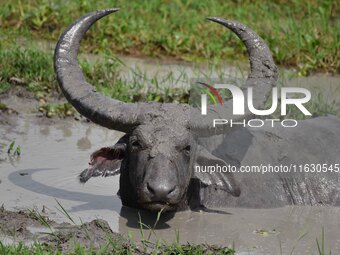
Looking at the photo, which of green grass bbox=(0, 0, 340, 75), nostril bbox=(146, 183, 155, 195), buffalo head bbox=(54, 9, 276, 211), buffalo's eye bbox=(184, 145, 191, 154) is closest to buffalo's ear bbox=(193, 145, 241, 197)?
buffalo head bbox=(54, 9, 276, 211)

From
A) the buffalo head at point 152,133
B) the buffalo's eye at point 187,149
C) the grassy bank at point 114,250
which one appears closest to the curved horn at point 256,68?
the buffalo head at point 152,133

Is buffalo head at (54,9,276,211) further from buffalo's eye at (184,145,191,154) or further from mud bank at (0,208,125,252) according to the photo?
mud bank at (0,208,125,252)

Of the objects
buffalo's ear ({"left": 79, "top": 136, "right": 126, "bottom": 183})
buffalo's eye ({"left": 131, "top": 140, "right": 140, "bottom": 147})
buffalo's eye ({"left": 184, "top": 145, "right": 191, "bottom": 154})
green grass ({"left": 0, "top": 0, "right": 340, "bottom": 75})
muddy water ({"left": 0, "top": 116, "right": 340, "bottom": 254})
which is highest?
buffalo's eye ({"left": 131, "top": 140, "right": 140, "bottom": 147})

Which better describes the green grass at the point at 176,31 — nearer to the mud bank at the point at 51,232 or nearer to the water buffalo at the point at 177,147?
the water buffalo at the point at 177,147

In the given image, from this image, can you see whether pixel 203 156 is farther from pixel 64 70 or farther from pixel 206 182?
pixel 64 70

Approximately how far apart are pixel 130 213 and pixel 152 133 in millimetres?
529

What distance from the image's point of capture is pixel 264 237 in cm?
571

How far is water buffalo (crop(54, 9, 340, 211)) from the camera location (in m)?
5.68

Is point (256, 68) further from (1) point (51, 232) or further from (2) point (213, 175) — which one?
(1) point (51, 232)

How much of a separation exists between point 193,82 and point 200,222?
2.82 meters

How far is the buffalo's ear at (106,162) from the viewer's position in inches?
236

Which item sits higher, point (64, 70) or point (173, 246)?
point (64, 70)

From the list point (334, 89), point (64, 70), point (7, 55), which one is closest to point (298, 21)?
point (334, 89)

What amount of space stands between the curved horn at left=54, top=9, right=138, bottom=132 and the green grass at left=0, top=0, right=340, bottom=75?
288 cm
